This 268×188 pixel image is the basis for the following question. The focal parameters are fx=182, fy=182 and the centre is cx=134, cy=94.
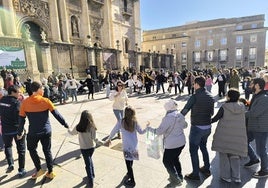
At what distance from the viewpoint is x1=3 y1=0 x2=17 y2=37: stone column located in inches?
653

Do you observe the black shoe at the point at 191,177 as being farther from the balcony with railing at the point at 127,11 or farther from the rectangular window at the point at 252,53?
the rectangular window at the point at 252,53

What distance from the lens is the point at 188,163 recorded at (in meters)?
3.81

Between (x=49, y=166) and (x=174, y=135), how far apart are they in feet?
7.89

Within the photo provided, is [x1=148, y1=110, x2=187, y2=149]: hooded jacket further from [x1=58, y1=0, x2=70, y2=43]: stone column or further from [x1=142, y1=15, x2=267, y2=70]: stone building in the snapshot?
[x1=142, y1=15, x2=267, y2=70]: stone building

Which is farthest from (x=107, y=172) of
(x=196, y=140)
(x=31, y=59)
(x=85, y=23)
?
(x=85, y=23)

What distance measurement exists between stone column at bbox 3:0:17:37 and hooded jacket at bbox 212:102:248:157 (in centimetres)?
1968

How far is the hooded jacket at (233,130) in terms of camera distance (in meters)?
2.86

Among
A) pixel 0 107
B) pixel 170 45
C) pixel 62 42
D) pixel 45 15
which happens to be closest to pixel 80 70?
pixel 62 42

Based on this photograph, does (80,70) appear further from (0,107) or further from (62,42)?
(0,107)

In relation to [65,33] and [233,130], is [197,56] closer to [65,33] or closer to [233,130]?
[65,33]

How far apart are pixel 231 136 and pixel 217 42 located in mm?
54045

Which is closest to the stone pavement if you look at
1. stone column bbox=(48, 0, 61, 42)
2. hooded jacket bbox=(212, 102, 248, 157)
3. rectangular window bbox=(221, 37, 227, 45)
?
hooded jacket bbox=(212, 102, 248, 157)

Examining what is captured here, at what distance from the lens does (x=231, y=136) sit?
2955 mm

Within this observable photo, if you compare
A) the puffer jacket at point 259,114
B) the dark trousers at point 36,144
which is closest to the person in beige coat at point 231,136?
the puffer jacket at point 259,114
